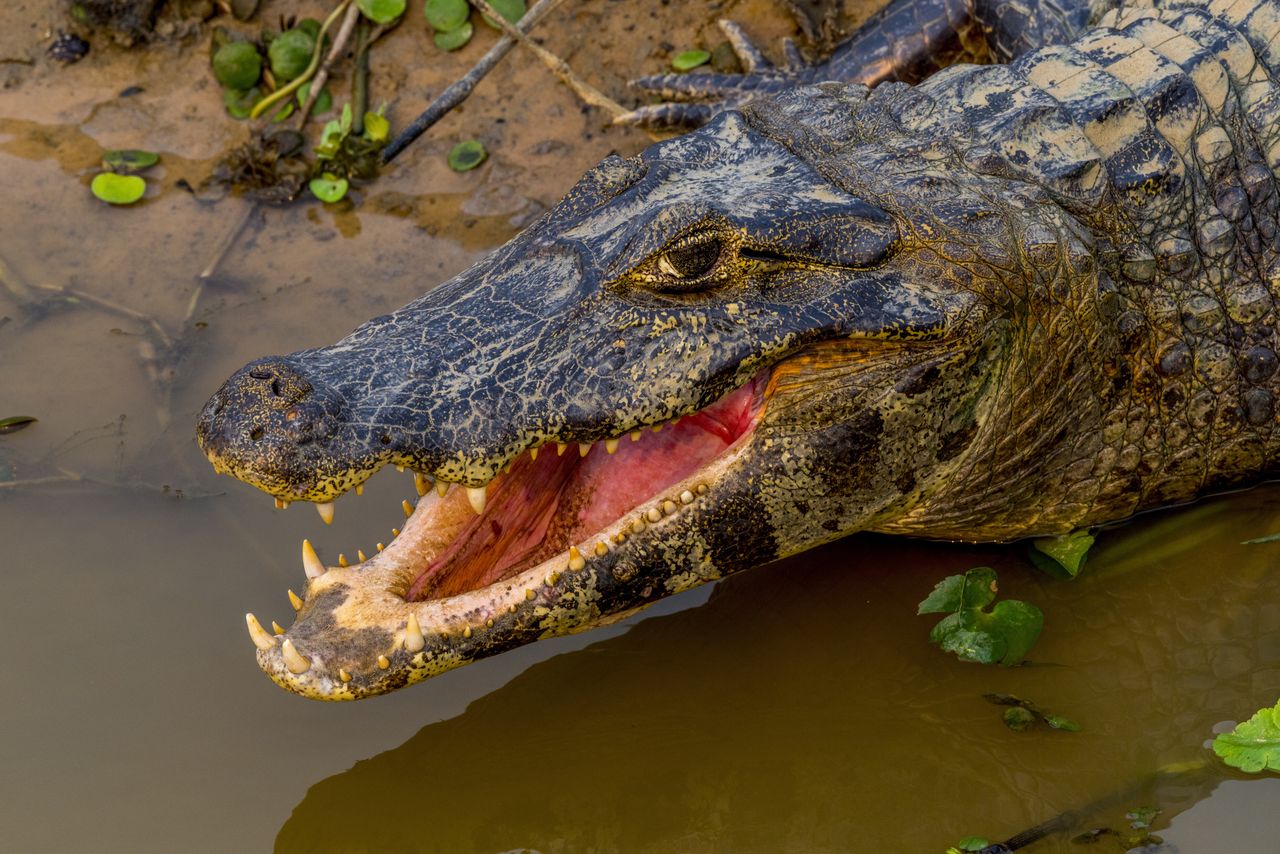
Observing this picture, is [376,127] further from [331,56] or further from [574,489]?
[574,489]

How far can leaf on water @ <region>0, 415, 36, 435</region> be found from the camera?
13.4 ft

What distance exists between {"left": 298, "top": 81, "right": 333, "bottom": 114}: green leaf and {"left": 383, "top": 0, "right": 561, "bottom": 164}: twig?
0.36m

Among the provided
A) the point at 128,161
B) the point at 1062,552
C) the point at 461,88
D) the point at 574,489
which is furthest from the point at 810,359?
the point at 128,161

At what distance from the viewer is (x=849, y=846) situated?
2.94m

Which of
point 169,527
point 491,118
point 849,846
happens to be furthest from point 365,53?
point 849,846

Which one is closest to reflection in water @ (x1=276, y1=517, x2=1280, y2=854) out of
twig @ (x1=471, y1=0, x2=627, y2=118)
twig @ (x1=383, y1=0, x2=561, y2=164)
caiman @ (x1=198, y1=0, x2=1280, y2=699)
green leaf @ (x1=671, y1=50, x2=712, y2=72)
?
caiman @ (x1=198, y1=0, x2=1280, y2=699)

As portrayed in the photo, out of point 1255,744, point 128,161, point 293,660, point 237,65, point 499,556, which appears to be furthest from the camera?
point 237,65

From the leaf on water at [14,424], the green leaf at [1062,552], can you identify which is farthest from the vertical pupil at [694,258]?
the leaf on water at [14,424]

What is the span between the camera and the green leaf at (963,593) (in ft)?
10.9

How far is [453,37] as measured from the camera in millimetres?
5277

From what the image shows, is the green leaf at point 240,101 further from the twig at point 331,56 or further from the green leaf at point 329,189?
the green leaf at point 329,189

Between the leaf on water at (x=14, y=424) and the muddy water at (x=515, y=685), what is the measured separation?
0.03 metres

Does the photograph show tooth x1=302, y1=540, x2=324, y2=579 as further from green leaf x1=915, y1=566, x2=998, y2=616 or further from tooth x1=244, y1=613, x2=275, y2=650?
green leaf x1=915, y1=566, x2=998, y2=616

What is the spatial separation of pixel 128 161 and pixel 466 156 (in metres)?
1.23
